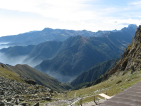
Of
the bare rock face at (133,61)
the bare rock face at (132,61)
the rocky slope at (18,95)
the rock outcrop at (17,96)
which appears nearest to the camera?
the rock outcrop at (17,96)

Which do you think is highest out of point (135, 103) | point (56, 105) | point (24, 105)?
point (135, 103)

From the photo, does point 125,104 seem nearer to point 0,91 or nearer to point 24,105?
point 24,105

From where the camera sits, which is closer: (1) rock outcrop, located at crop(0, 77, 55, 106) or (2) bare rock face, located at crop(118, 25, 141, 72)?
(1) rock outcrop, located at crop(0, 77, 55, 106)

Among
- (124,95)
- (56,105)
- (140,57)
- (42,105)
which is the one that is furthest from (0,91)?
(140,57)

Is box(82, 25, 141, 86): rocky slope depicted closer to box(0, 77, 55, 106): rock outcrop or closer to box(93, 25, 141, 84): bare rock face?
box(93, 25, 141, 84): bare rock face

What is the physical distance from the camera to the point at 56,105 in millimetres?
36781

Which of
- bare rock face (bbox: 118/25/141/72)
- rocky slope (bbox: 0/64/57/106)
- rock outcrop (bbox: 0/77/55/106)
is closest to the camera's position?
rock outcrop (bbox: 0/77/55/106)

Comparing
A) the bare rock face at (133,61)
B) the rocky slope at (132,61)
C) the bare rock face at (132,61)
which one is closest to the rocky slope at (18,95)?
the rocky slope at (132,61)

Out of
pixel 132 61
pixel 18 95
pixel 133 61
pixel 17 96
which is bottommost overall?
pixel 18 95

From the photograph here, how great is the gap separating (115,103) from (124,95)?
1.63 metres

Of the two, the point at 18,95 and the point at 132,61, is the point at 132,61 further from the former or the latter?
the point at 18,95

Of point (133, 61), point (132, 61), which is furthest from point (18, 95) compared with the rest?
point (132, 61)

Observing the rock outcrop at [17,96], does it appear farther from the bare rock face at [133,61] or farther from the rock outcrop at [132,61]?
the bare rock face at [133,61]

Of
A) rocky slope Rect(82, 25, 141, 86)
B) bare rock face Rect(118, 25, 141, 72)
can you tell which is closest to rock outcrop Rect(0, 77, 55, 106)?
rocky slope Rect(82, 25, 141, 86)
